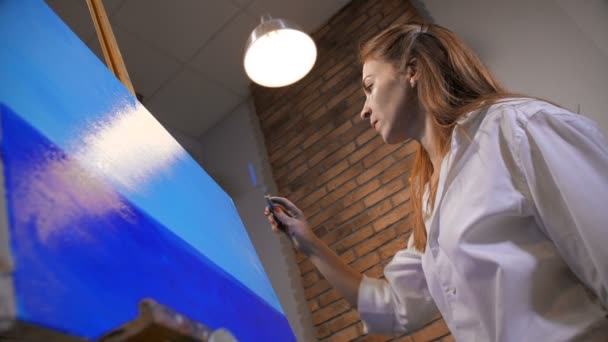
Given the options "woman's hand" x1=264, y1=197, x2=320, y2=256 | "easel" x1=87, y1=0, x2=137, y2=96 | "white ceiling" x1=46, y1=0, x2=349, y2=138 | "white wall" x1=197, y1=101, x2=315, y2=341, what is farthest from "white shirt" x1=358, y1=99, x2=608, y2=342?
"white ceiling" x1=46, y1=0, x2=349, y2=138

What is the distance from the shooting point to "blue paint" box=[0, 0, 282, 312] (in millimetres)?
427

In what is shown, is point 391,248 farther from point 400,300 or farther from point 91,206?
point 91,206

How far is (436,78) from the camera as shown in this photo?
102cm

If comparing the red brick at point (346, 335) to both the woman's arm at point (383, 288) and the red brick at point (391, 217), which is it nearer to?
the red brick at point (391, 217)

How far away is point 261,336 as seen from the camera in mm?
718

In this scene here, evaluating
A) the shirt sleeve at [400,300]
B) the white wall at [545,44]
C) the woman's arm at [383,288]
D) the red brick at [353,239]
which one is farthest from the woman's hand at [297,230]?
the white wall at [545,44]

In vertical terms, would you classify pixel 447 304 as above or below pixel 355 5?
below

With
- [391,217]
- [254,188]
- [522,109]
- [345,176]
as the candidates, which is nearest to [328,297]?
[391,217]

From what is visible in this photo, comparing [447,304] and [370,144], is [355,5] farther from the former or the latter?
[447,304]

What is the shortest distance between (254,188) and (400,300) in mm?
1993

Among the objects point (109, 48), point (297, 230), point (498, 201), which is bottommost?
point (498, 201)

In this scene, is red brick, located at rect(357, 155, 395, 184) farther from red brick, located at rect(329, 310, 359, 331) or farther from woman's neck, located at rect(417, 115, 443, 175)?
woman's neck, located at rect(417, 115, 443, 175)

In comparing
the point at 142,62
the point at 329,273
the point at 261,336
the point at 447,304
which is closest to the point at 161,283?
the point at 261,336

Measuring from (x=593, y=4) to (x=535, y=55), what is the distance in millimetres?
311
